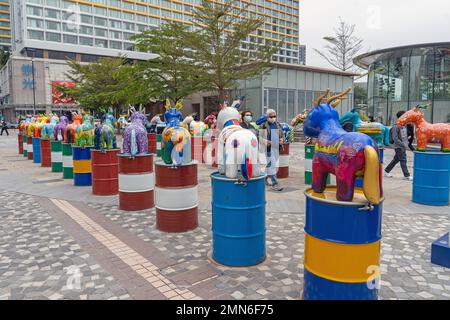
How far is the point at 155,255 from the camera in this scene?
501 centimetres

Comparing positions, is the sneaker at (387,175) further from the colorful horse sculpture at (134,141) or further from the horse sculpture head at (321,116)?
the horse sculpture head at (321,116)

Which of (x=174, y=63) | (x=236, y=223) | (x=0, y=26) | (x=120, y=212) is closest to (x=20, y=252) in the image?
(x=120, y=212)

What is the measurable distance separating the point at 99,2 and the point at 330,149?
75088 mm

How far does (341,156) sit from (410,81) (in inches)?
950

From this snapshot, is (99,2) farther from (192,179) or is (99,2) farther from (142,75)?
(192,179)

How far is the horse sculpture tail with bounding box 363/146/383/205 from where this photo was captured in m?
3.14

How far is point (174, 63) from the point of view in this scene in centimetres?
2120

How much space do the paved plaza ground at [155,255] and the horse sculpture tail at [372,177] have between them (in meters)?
1.35

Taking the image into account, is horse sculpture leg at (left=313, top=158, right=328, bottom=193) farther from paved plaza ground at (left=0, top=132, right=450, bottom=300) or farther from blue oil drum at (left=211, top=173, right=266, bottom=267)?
paved plaza ground at (left=0, top=132, right=450, bottom=300)

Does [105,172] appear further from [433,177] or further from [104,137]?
[433,177]

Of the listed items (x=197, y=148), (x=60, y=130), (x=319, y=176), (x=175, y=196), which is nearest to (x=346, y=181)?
(x=319, y=176)

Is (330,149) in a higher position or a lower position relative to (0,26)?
lower

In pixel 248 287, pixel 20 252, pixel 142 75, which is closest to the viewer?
pixel 248 287

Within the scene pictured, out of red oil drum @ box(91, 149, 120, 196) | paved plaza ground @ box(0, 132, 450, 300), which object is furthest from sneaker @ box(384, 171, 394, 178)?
red oil drum @ box(91, 149, 120, 196)
